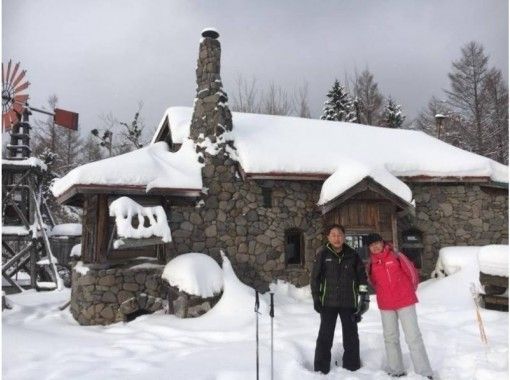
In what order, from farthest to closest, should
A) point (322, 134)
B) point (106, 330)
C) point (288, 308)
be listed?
point (322, 134), point (288, 308), point (106, 330)

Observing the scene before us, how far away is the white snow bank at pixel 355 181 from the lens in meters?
9.05

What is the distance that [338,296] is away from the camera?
4461 mm

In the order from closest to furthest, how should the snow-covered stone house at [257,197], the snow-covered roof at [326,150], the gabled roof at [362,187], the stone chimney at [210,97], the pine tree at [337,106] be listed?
the snow-covered stone house at [257,197]
the gabled roof at [362,187]
the snow-covered roof at [326,150]
the stone chimney at [210,97]
the pine tree at [337,106]

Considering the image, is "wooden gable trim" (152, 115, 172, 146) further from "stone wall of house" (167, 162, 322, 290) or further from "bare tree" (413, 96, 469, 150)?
"bare tree" (413, 96, 469, 150)

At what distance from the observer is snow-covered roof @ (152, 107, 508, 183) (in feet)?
32.3

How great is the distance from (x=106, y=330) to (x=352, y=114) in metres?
22.6

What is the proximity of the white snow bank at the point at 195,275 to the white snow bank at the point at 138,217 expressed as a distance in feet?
1.97

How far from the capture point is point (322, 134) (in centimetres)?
1216

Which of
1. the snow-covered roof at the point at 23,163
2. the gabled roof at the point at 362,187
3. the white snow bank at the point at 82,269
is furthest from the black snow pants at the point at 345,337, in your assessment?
the snow-covered roof at the point at 23,163

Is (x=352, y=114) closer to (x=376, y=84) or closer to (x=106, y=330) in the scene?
(x=376, y=84)

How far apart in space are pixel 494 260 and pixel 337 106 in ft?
69.3

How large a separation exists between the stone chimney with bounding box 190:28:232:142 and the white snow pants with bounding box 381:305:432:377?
6.77 meters

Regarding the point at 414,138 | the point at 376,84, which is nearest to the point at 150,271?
the point at 414,138

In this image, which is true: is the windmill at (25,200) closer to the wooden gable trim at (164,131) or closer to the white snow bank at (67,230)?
the white snow bank at (67,230)
